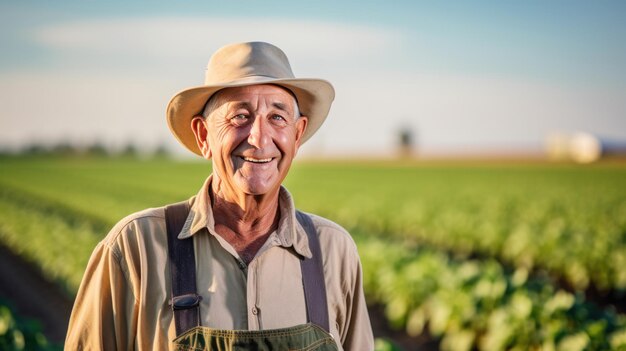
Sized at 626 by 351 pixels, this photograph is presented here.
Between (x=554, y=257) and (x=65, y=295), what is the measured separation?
A: 7.25 meters

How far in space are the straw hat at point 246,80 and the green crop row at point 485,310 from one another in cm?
373

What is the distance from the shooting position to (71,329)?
2.05 m

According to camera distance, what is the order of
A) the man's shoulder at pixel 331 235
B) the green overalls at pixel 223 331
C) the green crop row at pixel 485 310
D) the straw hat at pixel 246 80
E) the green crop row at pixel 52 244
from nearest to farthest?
the green overalls at pixel 223 331, the straw hat at pixel 246 80, the man's shoulder at pixel 331 235, the green crop row at pixel 485 310, the green crop row at pixel 52 244

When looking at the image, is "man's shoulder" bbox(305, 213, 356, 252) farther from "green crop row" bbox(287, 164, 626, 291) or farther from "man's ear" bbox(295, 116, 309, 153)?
"green crop row" bbox(287, 164, 626, 291)

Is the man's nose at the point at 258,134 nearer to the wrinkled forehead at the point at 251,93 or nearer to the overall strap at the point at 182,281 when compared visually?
the wrinkled forehead at the point at 251,93

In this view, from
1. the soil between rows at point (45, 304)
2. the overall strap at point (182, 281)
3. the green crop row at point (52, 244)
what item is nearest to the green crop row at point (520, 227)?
the overall strap at point (182, 281)

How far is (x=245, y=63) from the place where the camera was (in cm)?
204

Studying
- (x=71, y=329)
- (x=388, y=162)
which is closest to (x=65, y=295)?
(x=71, y=329)

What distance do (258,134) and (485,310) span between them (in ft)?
16.3

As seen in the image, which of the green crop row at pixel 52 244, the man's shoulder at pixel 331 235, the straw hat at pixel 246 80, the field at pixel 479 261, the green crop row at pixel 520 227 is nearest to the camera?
the straw hat at pixel 246 80

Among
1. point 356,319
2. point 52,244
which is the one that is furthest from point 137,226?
point 52,244

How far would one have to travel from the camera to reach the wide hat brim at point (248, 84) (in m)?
2.03

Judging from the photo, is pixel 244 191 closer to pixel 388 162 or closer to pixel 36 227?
pixel 36 227

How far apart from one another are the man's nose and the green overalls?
0.32 meters
